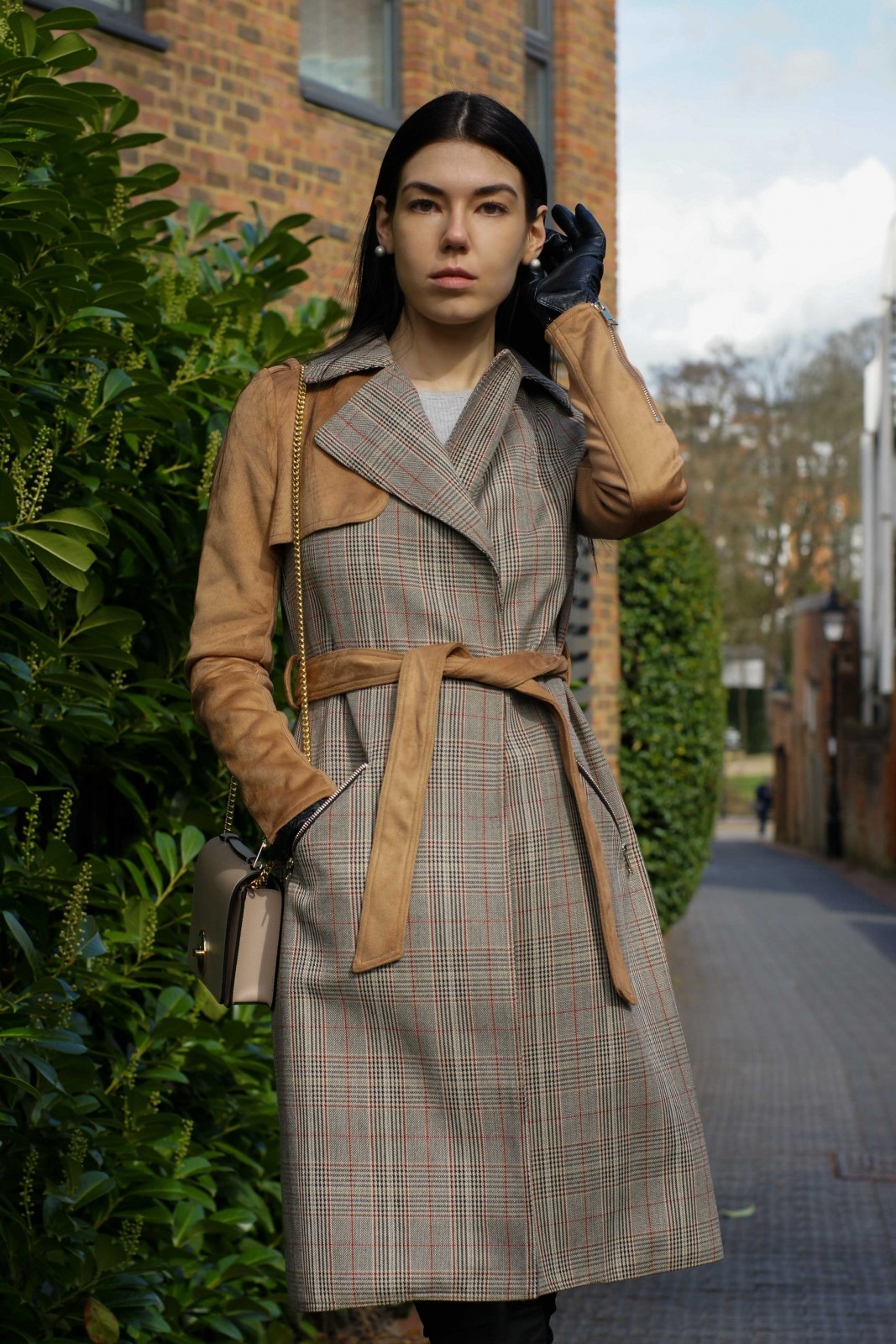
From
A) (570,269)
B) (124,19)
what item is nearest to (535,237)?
(570,269)

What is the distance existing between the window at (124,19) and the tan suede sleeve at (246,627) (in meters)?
4.66

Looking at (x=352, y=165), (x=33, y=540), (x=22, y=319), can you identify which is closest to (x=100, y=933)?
(x=33, y=540)

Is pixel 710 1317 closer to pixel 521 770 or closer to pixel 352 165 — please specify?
pixel 521 770

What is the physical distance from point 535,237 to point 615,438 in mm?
380

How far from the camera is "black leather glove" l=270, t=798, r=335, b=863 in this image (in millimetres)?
2361

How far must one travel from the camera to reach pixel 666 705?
1231 centimetres

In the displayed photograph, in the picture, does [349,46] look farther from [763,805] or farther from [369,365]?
[763,805]

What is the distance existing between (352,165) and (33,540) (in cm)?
592

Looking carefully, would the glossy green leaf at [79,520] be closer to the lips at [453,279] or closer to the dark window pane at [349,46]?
the lips at [453,279]

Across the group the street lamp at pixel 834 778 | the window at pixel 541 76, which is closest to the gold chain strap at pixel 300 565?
the window at pixel 541 76

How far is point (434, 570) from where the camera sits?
2.49 meters

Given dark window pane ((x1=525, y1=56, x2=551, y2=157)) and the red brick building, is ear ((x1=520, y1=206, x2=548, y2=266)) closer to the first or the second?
the red brick building

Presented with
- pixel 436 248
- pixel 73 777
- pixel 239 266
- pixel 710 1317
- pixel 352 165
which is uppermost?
pixel 352 165

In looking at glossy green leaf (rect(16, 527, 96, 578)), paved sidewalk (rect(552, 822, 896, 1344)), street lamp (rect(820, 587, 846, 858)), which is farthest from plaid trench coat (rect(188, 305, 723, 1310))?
street lamp (rect(820, 587, 846, 858))
